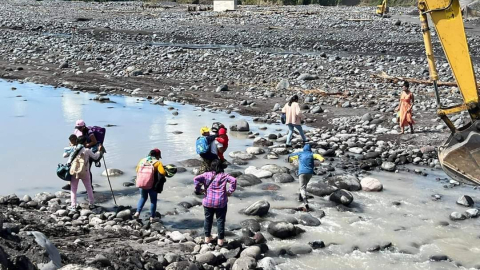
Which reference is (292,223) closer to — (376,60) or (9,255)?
(9,255)

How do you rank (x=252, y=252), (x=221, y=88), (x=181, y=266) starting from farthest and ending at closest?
(x=221, y=88) < (x=252, y=252) < (x=181, y=266)

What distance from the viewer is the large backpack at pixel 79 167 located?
10242mm

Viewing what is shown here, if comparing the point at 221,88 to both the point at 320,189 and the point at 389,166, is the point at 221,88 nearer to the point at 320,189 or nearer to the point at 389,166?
the point at 389,166

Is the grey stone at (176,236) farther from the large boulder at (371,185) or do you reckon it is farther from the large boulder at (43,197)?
the large boulder at (371,185)

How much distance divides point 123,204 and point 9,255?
16.1ft

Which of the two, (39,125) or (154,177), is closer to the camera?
(154,177)

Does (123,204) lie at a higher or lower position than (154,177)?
lower

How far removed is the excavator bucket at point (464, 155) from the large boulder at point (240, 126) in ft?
29.3

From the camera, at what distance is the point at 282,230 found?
9680 mm

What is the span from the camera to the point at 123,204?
36.7 feet

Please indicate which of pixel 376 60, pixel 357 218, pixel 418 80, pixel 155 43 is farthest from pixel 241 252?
pixel 155 43

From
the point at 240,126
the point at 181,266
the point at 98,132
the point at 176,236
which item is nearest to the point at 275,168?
the point at 98,132

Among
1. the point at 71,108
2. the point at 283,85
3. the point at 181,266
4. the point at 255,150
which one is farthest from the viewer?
the point at 283,85

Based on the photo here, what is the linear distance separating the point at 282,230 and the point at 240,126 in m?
8.14
